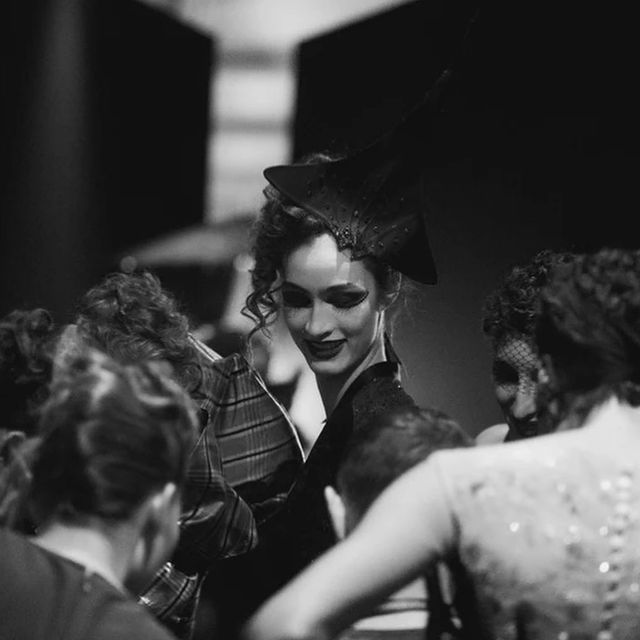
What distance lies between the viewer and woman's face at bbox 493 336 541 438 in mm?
2305

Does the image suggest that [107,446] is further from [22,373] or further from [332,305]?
[332,305]

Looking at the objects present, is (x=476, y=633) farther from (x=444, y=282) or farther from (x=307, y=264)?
(x=444, y=282)

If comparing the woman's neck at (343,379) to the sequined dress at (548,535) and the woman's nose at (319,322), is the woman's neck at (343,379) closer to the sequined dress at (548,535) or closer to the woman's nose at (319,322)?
the woman's nose at (319,322)

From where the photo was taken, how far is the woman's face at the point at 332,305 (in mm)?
2342

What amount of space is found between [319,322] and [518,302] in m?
0.43

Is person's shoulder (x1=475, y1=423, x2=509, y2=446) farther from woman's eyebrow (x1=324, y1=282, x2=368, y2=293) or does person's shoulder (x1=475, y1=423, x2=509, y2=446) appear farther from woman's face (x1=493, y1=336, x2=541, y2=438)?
woman's eyebrow (x1=324, y1=282, x2=368, y2=293)

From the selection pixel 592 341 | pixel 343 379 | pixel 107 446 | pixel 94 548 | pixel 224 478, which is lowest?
pixel 224 478

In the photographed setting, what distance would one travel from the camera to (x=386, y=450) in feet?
4.87

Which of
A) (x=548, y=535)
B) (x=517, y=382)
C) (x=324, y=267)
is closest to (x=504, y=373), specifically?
(x=517, y=382)

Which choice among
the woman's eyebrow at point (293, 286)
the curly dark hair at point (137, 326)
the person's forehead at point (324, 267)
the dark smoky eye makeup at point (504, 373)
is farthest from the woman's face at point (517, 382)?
the curly dark hair at point (137, 326)

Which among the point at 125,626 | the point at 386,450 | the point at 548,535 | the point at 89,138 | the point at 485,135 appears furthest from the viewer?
the point at 89,138

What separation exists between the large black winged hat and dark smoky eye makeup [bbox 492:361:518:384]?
232mm

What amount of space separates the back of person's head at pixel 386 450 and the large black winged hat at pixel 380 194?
2.88ft

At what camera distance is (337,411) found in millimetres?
2256
